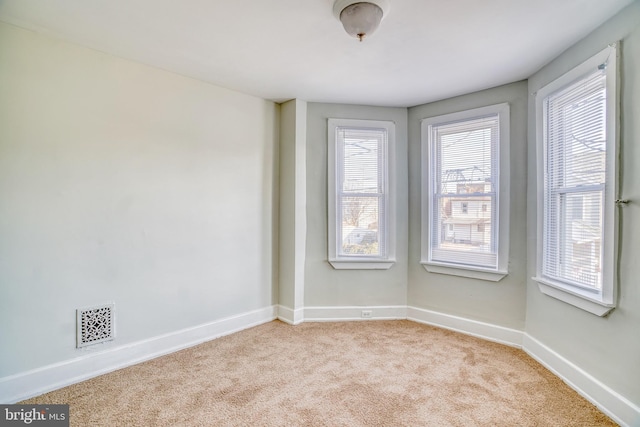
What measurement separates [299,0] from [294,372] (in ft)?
8.28

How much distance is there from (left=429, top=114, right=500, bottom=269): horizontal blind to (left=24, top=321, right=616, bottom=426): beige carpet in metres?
0.90

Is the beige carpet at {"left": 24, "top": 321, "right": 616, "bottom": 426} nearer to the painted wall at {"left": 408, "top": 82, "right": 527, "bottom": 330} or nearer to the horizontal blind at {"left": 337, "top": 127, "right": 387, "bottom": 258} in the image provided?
the painted wall at {"left": 408, "top": 82, "right": 527, "bottom": 330}

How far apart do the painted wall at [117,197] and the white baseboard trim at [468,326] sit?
1.85 meters

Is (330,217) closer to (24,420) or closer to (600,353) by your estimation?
(600,353)

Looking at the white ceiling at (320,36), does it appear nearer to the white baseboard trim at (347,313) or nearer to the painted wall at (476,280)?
the painted wall at (476,280)

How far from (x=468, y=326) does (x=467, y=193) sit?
4.46 ft

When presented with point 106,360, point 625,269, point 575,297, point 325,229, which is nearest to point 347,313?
point 325,229

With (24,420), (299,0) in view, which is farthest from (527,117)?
(24,420)

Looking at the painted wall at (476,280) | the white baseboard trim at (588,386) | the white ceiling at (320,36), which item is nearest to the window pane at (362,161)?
the painted wall at (476,280)

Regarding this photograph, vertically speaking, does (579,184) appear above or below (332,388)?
above

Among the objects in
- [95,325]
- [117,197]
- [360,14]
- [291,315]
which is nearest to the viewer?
[360,14]

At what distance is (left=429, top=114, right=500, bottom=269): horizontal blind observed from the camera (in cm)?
323

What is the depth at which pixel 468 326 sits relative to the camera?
333cm

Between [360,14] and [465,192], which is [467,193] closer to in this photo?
[465,192]
